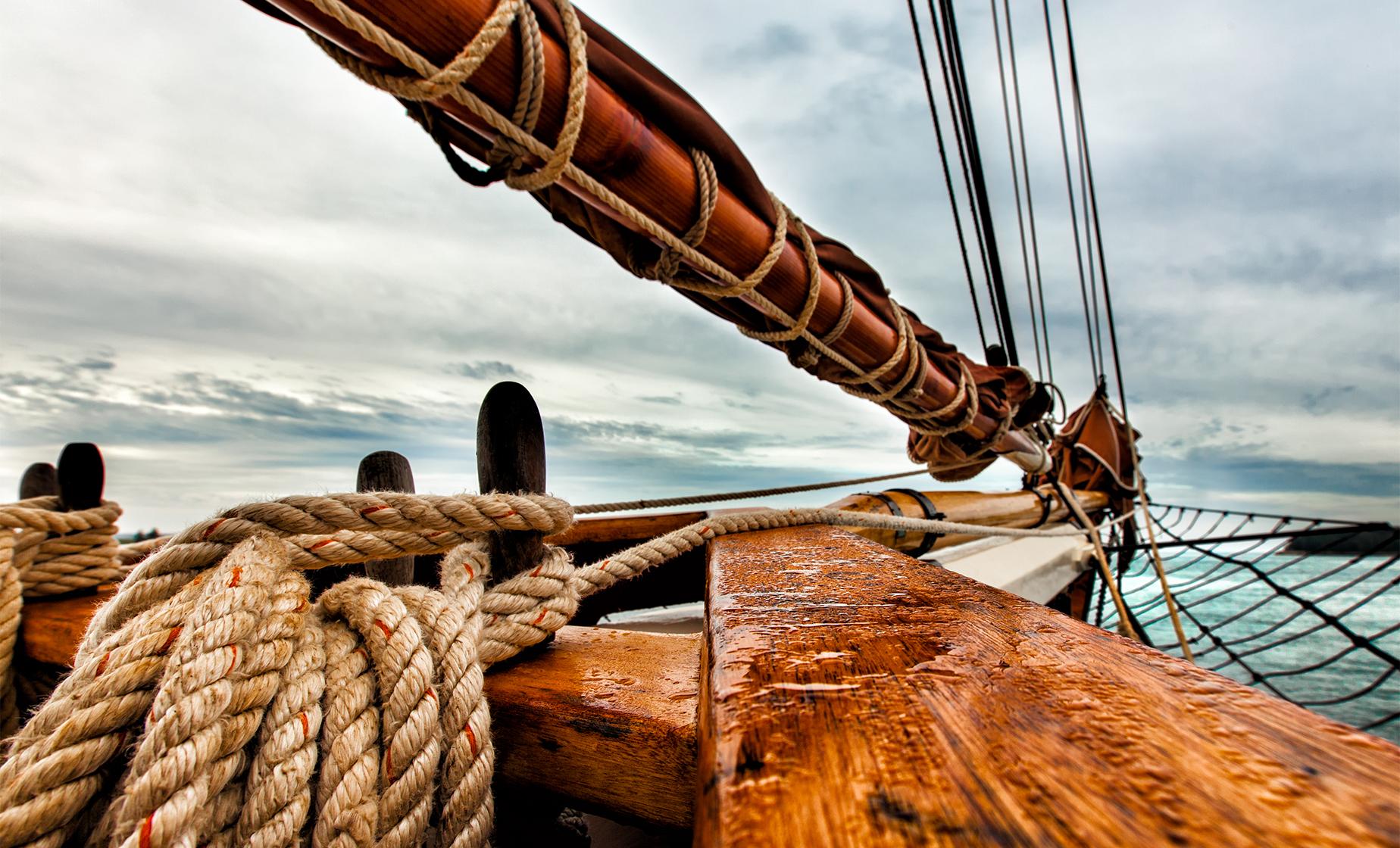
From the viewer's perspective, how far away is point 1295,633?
7766mm

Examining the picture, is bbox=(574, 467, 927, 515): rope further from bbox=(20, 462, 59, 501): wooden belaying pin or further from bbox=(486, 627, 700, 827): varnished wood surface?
bbox=(20, 462, 59, 501): wooden belaying pin

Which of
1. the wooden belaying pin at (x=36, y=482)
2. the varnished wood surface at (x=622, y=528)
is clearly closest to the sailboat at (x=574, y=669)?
the wooden belaying pin at (x=36, y=482)

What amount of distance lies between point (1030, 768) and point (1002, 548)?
3613 mm

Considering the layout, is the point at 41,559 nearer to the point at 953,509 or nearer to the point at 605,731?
the point at 605,731

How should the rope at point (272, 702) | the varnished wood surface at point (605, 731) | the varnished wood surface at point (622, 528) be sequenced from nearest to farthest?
the rope at point (272, 702) → the varnished wood surface at point (605, 731) → the varnished wood surface at point (622, 528)

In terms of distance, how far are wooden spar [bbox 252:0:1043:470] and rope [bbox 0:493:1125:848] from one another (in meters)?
0.52

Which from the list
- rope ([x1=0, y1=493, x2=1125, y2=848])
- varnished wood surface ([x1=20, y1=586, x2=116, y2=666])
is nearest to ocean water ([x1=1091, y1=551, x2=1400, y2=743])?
rope ([x1=0, y1=493, x2=1125, y2=848])

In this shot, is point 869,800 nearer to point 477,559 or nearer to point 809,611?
point 809,611

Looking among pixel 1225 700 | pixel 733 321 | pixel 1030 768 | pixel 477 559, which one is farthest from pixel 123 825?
pixel 733 321

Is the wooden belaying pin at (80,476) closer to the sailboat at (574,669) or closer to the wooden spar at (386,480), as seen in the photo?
the sailboat at (574,669)

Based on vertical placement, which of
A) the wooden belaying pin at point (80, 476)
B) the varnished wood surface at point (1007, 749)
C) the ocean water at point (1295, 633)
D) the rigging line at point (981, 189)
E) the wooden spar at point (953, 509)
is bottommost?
the ocean water at point (1295, 633)

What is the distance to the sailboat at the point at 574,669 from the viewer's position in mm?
252

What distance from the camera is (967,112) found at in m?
3.44

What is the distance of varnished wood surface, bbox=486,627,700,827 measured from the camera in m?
0.60
